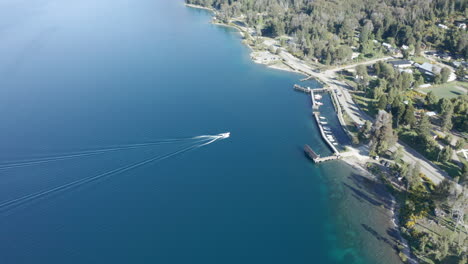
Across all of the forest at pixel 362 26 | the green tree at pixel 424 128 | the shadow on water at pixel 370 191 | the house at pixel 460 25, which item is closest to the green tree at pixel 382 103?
the green tree at pixel 424 128

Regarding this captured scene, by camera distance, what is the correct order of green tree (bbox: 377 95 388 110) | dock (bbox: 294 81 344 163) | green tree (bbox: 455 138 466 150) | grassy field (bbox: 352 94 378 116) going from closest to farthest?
green tree (bbox: 455 138 466 150)
dock (bbox: 294 81 344 163)
green tree (bbox: 377 95 388 110)
grassy field (bbox: 352 94 378 116)

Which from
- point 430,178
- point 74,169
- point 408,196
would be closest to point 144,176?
point 74,169

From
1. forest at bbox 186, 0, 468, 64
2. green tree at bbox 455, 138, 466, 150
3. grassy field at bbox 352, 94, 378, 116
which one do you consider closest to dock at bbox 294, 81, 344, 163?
grassy field at bbox 352, 94, 378, 116

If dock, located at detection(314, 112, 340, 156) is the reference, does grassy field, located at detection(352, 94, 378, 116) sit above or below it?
above

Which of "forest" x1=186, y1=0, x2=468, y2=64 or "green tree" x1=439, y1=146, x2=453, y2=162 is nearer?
"green tree" x1=439, y1=146, x2=453, y2=162

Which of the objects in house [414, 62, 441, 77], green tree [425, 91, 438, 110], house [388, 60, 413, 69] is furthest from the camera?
house [388, 60, 413, 69]

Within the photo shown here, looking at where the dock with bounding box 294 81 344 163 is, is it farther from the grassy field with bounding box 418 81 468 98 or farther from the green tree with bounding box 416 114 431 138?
the grassy field with bounding box 418 81 468 98
